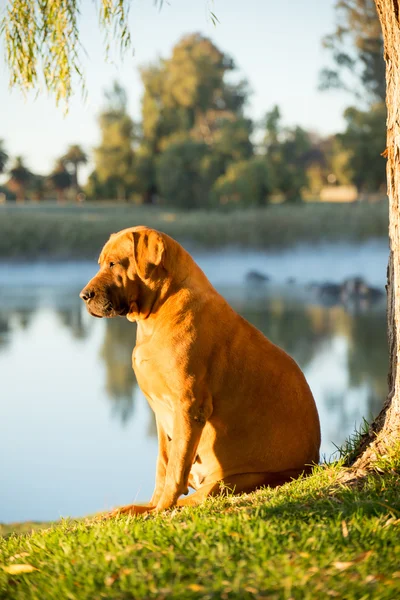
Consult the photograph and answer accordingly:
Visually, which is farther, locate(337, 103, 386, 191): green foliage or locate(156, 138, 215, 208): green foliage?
locate(156, 138, 215, 208): green foliage

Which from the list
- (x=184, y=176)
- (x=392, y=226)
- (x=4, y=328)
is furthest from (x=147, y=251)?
(x=184, y=176)

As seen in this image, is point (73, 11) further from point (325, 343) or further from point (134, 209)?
point (134, 209)

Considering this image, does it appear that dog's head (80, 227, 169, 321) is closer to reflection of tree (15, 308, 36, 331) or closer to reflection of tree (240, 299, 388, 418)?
reflection of tree (240, 299, 388, 418)

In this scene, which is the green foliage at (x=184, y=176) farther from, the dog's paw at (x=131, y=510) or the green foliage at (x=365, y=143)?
the dog's paw at (x=131, y=510)

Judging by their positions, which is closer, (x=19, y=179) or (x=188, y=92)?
(x=19, y=179)

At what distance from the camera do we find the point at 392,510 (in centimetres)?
279

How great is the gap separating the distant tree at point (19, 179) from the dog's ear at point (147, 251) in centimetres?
2107

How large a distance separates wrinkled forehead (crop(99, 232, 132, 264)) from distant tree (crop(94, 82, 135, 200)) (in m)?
21.7

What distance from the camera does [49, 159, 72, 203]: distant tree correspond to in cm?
2382

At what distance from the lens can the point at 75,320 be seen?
21.2m

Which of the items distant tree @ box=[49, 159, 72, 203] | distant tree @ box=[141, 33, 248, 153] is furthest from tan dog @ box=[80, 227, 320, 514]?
distant tree @ box=[141, 33, 248, 153]

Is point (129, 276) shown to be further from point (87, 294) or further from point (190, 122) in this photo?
point (190, 122)

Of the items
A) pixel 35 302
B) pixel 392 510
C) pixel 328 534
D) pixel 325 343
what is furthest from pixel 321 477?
pixel 35 302

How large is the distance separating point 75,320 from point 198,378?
18.1m
